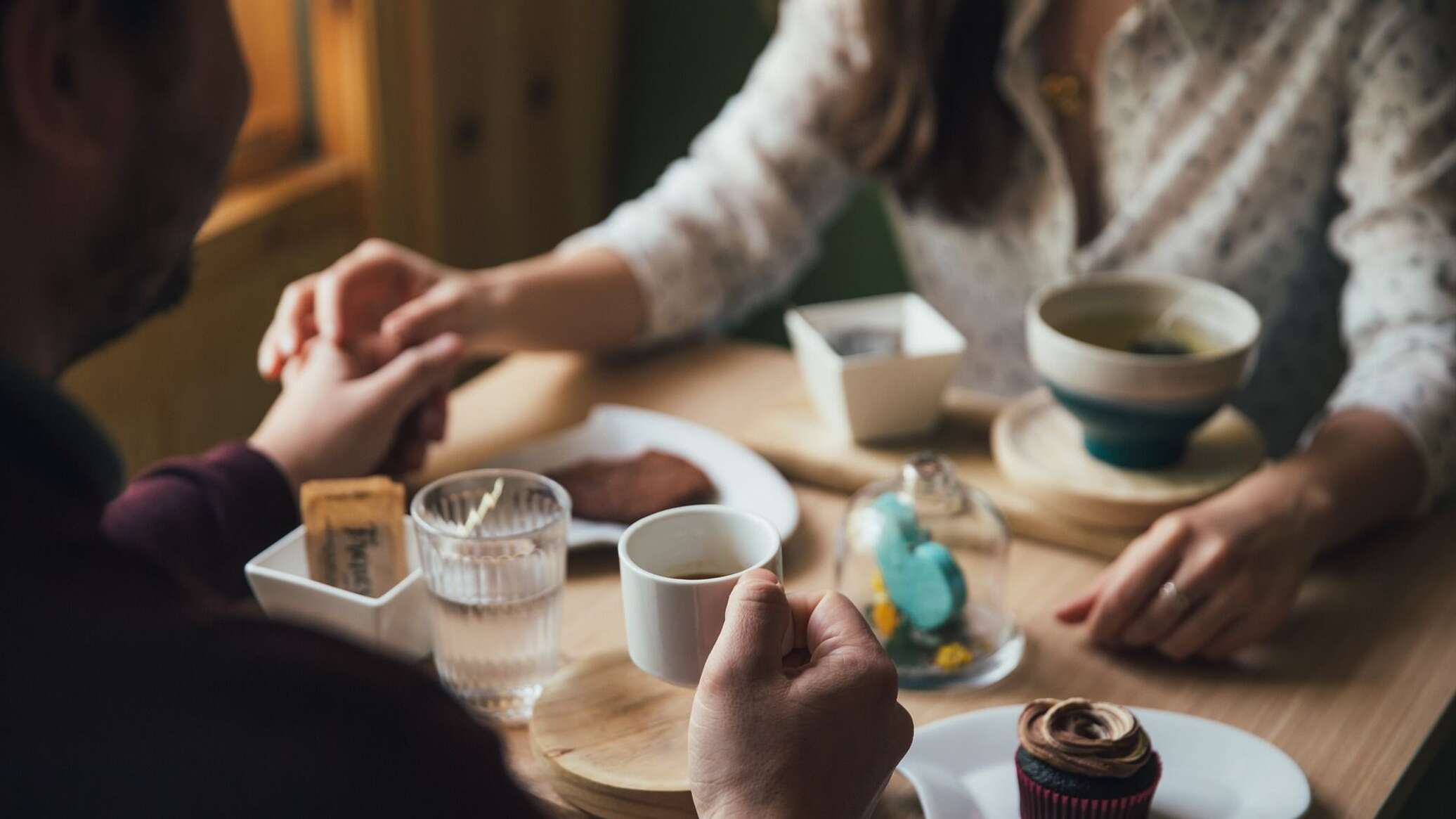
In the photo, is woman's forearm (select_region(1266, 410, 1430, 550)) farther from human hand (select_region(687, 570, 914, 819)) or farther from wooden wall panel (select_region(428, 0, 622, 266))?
wooden wall panel (select_region(428, 0, 622, 266))

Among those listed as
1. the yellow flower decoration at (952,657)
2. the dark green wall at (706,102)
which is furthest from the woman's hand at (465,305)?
the dark green wall at (706,102)

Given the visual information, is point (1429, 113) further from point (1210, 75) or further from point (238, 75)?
point (238, 75)

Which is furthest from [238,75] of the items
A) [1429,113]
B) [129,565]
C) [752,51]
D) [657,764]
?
[752,51]

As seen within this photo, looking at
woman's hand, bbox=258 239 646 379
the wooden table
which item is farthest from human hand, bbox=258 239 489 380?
the wooden table

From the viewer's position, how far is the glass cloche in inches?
37.9

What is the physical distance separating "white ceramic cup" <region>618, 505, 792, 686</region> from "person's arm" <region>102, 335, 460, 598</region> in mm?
333

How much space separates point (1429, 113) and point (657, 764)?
3.01 feet

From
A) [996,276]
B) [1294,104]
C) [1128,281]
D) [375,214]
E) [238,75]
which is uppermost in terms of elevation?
[238,75]

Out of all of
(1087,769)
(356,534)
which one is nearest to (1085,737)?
(1087,769)

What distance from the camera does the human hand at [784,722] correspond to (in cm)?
70

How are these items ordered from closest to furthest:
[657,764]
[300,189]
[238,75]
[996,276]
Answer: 1. [238,75]
2. [657,764]
3. [996,276]
4. [300,189]

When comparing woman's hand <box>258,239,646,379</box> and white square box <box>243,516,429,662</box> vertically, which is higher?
woman's hand <box>258,239,646,379</box>

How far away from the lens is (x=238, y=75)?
0.67 meters

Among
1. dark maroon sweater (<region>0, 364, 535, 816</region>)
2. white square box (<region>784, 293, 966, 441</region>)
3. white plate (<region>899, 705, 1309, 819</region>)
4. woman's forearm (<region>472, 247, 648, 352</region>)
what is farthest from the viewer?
woman's forearm (<region>472, 247, 648, 352</region>)
